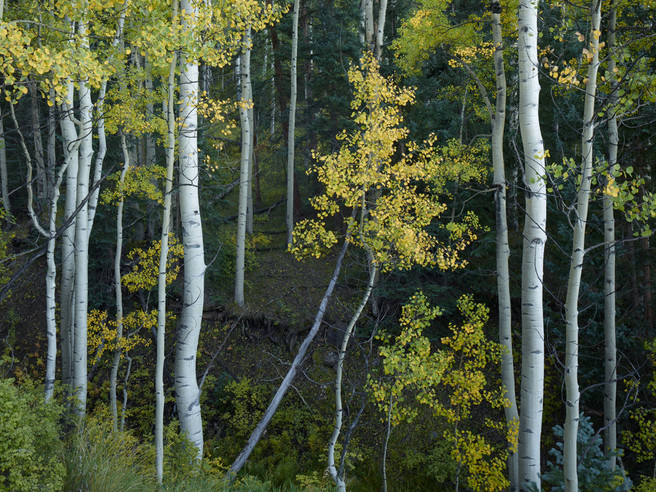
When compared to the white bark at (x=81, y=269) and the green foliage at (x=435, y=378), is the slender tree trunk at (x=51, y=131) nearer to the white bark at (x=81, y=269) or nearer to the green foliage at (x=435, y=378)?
the white bark at (x=81, y=269)

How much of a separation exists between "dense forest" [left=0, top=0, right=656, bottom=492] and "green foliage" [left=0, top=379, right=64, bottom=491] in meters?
0.03

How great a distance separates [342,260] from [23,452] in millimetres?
7106

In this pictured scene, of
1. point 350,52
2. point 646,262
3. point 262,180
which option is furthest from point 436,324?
point 262,180

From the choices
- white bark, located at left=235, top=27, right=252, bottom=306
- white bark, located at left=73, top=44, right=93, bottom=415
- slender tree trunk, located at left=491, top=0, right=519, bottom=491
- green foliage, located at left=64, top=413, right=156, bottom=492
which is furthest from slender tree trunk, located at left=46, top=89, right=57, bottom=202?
slender tree trunk, located at left=491, top=0, right=519, bottom=491

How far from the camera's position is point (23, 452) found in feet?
10.2

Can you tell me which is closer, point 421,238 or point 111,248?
point 421,238

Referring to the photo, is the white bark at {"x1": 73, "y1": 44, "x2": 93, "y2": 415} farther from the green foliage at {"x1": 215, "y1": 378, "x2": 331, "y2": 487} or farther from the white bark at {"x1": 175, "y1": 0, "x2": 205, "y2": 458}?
the green foliage at {"x1": 215, "y1": 378, "x2": 331, "y2": 487}

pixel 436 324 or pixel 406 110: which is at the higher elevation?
pixel 406 110

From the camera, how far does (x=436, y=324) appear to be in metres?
11.7

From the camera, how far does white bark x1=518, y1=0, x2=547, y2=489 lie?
4344 millimetres

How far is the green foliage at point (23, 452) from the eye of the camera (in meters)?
3.03

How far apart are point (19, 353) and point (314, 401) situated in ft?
26.2

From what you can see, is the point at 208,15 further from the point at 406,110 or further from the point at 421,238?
the point at 406,110

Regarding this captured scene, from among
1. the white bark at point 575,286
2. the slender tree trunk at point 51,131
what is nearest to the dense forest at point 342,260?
the white bark at point 575,286
